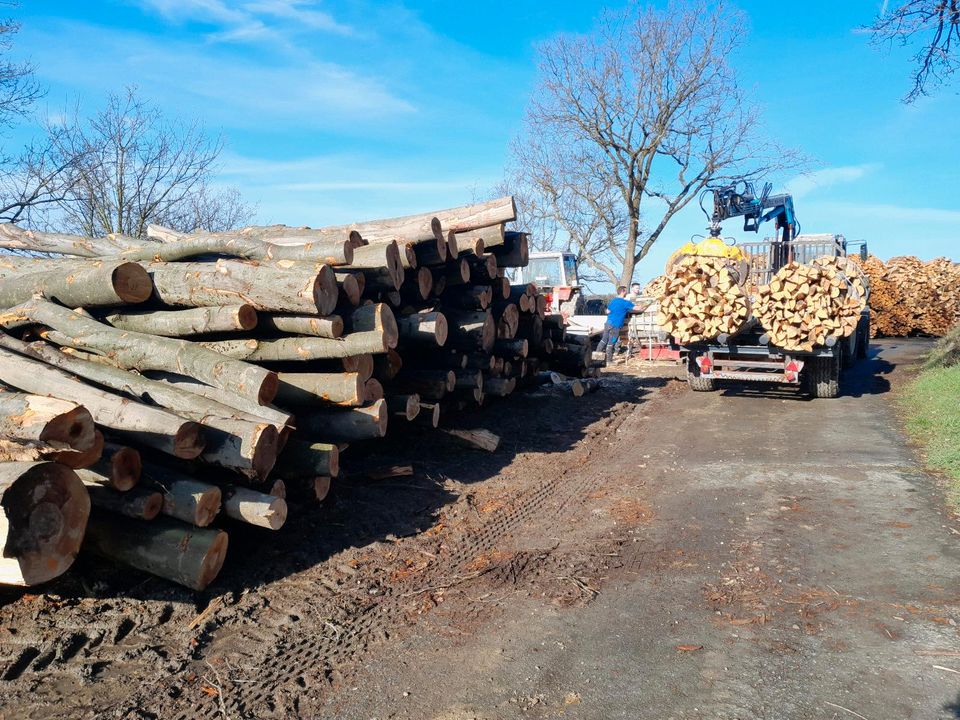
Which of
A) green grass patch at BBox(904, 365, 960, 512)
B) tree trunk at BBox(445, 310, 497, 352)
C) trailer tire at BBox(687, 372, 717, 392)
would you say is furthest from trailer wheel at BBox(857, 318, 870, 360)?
tree trunk at BBox(445, 310, 497, 352)

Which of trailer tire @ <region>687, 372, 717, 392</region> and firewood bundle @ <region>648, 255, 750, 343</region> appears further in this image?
trailer tire @ <region>687, 372, 717, 392</region>

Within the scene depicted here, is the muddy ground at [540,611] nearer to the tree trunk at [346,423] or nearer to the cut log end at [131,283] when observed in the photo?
the tree trunk at [346,423]

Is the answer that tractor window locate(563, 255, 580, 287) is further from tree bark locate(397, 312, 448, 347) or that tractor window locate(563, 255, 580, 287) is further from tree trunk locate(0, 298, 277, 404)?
tree trunk locate(0, 298, 277, 404)

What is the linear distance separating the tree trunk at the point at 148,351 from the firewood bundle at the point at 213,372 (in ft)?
0.05

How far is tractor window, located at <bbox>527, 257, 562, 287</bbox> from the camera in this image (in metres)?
20.3

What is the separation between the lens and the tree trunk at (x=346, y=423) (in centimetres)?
570

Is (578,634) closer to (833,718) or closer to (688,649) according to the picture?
(688,649)

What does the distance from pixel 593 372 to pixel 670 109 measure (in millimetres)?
17902

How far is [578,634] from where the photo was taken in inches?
155

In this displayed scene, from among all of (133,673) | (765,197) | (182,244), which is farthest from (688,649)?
(765,197)

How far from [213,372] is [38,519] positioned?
1.66 m

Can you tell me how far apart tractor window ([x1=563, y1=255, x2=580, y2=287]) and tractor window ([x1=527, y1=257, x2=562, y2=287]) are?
0.22 m

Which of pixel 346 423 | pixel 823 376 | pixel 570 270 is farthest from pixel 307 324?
pixel 570 270

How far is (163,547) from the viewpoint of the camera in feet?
13.9
